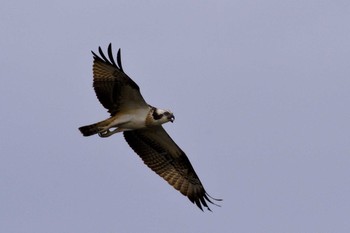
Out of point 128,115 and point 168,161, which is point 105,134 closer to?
point 128,115

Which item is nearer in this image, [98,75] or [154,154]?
[98,75]

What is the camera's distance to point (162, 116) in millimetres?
20812

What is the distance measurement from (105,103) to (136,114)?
631 millimetres

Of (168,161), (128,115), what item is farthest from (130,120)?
(168,161)

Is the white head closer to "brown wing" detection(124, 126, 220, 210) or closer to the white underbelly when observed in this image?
the white underbelly

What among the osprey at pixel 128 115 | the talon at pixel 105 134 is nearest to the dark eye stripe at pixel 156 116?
the osprey at pixel 128 115

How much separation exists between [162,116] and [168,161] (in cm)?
179

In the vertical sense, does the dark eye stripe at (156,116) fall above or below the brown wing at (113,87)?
below

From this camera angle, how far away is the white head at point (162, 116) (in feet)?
68.2

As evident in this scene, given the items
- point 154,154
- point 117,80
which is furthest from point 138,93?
point 154,154

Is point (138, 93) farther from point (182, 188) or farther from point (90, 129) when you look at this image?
point (182, 188)

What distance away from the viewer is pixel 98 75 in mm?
20734

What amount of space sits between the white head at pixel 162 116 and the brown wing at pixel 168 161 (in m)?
1.11

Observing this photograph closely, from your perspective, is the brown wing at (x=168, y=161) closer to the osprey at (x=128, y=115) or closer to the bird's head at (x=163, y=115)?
the osprey at (x=128, y=115)
